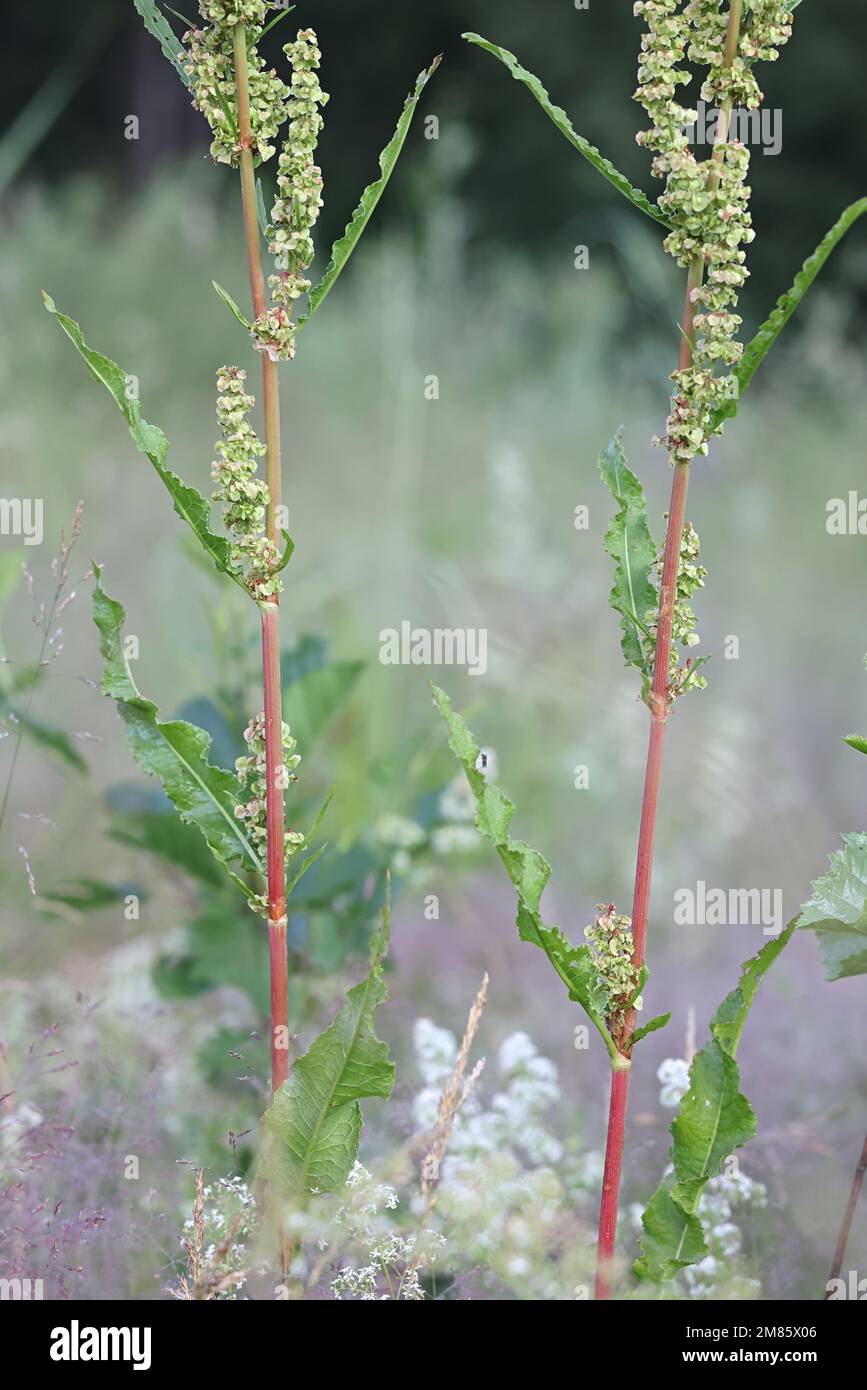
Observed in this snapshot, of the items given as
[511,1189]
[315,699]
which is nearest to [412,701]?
[315,699]

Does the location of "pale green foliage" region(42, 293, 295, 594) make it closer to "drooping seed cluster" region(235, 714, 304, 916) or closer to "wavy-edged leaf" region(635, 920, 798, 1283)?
"drooping seed cluster" region(235, 714, 304, 916)

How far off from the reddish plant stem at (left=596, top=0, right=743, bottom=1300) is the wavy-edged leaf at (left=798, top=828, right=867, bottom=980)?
6.4 inches

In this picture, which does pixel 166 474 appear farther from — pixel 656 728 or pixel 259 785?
pixel 656 728

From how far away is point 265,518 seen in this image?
1.28m

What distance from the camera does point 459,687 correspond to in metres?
3.43

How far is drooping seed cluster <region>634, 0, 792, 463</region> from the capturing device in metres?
1.16

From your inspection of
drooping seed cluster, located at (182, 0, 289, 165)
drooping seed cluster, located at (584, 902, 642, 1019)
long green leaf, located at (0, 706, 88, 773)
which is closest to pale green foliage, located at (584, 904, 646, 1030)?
drooping seed cluster, located at (584, 902, 642, 1019)

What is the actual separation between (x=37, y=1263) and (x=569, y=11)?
8.76 metres

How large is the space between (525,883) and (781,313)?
520 mm

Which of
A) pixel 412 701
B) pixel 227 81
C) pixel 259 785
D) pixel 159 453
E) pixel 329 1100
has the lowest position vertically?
pixel 329 1100

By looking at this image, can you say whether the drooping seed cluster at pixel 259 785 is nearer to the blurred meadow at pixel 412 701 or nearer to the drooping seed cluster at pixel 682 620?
the blurred meadow at pixel 412 701

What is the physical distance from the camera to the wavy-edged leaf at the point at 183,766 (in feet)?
4.32

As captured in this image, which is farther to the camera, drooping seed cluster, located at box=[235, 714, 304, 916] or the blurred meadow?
the blurred meadow

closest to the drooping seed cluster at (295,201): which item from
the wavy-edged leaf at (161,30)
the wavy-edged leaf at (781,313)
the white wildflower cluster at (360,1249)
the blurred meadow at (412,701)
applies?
the wavy-edged leaf at (161,30)
